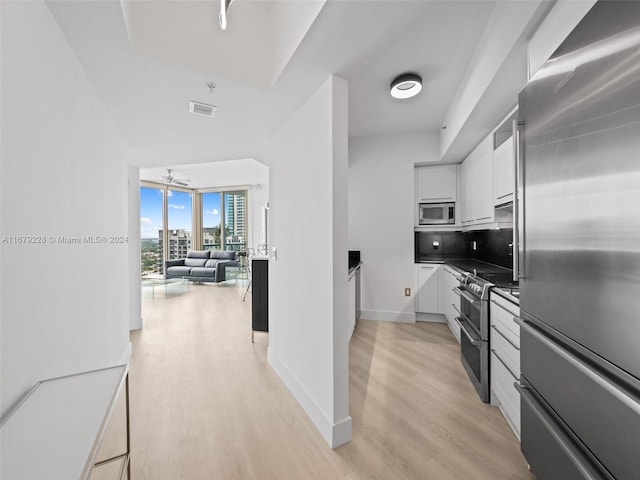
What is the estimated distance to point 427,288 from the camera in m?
3.91

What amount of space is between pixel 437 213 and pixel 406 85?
2.05 meters

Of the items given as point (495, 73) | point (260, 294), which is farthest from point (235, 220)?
point (495, 73)

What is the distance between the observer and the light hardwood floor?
60.5 inches

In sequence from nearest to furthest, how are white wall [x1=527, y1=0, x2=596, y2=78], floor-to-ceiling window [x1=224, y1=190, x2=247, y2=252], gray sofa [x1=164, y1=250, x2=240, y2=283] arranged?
1. white wall [x1=527, y1=0, x2=596, y2=78]
2. gray sofa [x1=164, y1=250, x2=240, y2=283]
3. floor-to-ceiling window [x1=224, y1=190, x2=247, y2=252]

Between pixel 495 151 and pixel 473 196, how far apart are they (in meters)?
0.81

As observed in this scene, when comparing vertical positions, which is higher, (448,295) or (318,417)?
(448,295)

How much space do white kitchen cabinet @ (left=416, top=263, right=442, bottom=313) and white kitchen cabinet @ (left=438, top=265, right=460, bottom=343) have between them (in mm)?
64

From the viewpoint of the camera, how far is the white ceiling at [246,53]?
135cm

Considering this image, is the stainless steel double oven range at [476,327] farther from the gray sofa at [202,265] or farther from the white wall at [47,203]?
the gray sofa at [202,265]

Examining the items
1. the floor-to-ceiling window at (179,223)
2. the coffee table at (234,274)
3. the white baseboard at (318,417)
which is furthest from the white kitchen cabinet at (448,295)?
the floor-to-ceiling window at (179,223)

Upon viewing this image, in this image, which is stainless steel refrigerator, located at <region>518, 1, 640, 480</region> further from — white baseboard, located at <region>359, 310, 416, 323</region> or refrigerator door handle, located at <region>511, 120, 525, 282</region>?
white baseboard, located at <region>359, 310, 416, 323</region>

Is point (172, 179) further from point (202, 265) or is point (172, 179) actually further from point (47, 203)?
point (47, 203)

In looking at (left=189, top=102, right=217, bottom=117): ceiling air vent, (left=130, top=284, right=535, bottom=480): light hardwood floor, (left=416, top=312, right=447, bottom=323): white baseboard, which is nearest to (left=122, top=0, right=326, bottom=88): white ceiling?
(left=189, top=102, right=217, bottom=117): ceiling air vent

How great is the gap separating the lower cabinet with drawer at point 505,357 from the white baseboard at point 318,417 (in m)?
1.02
